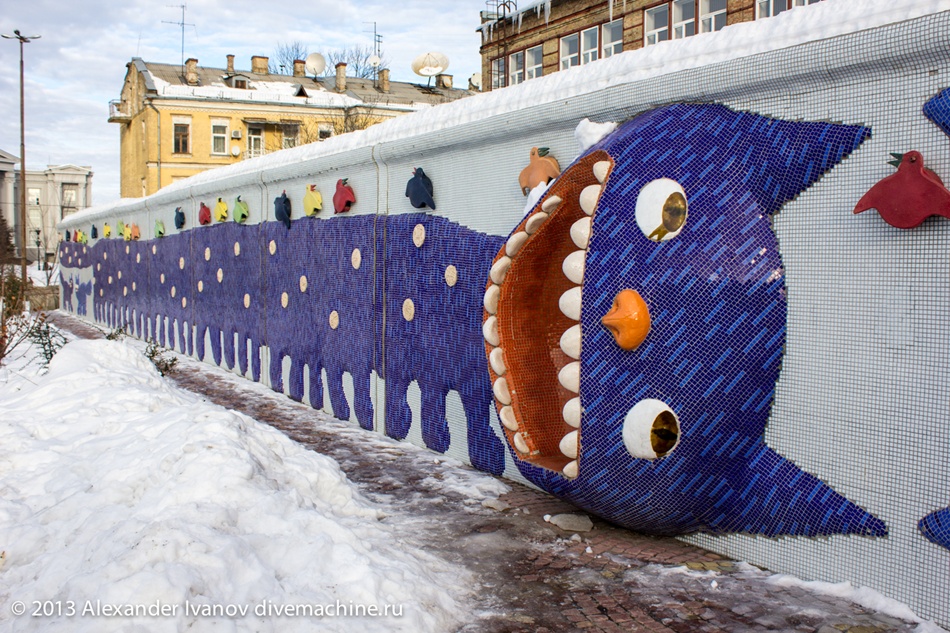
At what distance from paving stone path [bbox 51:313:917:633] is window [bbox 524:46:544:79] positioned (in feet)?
69.3

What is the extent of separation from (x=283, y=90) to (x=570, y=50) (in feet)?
68.6

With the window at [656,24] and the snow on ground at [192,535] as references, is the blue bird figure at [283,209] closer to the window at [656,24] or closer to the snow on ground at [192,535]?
the snow on ground at [192,535]

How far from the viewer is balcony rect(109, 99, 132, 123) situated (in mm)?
42331

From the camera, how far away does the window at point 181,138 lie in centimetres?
3841

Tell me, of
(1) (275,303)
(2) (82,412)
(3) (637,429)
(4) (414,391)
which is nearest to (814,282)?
(3) (637,429)

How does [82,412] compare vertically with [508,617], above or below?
above

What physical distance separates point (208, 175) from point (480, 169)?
307 inches

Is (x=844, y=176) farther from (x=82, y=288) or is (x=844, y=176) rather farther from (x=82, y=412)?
(x=82, y=288)

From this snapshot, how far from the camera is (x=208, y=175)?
1320 cm

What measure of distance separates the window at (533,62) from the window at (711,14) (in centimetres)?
666

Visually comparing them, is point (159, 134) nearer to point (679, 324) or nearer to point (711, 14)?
point (711, 14)

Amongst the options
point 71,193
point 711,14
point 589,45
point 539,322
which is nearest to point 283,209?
point 539,322

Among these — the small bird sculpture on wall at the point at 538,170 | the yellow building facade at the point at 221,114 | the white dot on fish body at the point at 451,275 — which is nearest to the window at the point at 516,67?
the yellow building facade at the point at 221,114

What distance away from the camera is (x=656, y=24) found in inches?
836
